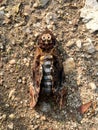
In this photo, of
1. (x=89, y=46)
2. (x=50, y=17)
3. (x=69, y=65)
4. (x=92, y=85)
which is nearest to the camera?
(x=92, y=85)

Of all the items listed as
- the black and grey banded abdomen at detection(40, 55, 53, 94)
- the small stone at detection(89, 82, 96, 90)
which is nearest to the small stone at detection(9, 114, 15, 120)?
the black and grey banded abdomen at detection(40, 55, 53, 94)

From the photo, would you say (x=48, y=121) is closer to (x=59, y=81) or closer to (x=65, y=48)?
(x=59, y=81)

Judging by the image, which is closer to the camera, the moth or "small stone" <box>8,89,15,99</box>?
the moth

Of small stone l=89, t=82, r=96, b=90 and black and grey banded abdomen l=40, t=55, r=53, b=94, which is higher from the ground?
black and grey banded abdomen l=40, t=55, r=53, b=94

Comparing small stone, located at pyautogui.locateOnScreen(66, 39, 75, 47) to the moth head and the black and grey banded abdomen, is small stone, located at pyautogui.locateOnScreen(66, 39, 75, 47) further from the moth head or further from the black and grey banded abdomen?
the black and grey banded abdomen

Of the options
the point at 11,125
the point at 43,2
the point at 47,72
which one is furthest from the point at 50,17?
the point at 11,125

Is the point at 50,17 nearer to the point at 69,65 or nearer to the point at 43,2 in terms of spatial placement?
the point at 43,2

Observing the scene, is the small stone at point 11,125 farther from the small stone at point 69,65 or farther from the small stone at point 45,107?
the small stone at point 69,65

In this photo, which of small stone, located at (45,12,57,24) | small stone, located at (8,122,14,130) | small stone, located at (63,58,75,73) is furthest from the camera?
small stone, located at (45,12,57,24)
